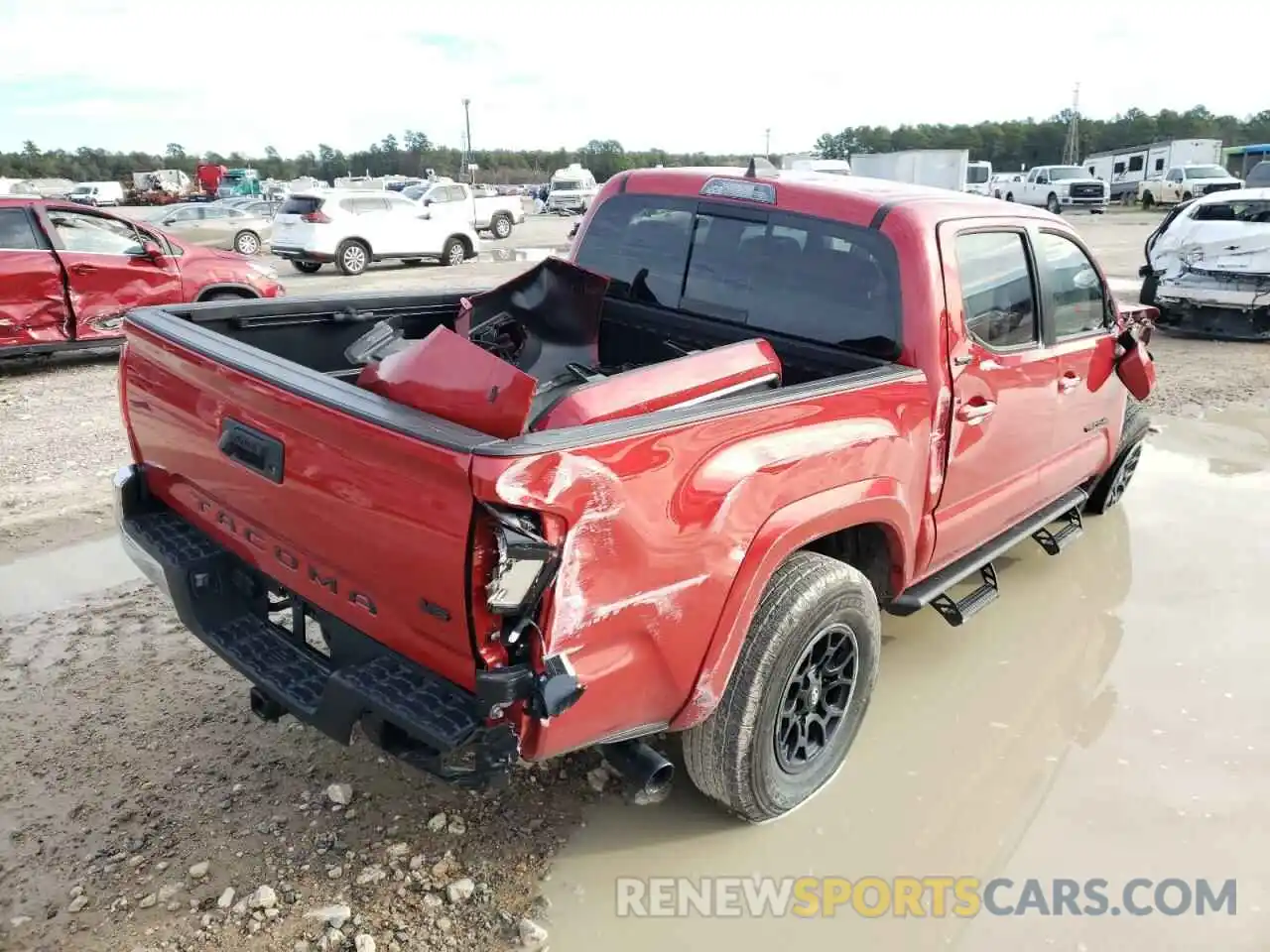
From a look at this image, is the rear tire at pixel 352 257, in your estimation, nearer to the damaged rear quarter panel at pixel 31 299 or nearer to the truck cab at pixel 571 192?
the damaged rear quarter panel at pixel 31 299

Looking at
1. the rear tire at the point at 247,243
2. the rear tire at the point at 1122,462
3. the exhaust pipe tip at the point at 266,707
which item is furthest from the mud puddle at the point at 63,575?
the rear tire at the point at 247,243

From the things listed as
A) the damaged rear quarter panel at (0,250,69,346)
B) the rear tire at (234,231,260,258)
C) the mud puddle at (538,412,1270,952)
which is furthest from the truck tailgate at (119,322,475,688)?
the rear tire at (234,231,260,258)

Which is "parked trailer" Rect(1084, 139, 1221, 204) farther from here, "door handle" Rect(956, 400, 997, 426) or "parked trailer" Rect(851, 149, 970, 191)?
"door handle" Rect(956, 400, 997, 426)

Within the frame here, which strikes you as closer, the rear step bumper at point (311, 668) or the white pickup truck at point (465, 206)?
the rear step bumper at point (311, 668)

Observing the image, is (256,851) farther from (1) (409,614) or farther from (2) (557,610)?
(2) (557,610)

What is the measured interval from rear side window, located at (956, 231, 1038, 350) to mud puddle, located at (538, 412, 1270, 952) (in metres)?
1.40

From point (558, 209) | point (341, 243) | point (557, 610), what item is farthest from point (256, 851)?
point (558, 209)

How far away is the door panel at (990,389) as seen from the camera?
337cm

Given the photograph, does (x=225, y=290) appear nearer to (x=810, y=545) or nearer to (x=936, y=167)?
(x=810, y=545)

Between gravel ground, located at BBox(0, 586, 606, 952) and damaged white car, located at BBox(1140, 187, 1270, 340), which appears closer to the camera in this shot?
gravel ground, located at BBox(0, 586, 606, 952)

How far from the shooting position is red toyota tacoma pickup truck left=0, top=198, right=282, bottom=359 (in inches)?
330

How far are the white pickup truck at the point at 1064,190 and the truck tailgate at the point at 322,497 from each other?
1477 inches

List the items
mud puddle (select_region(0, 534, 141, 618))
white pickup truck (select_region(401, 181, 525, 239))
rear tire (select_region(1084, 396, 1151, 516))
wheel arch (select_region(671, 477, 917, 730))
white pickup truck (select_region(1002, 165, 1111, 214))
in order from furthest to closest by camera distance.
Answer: white pickup truck (select_region(1002, 165, 1111, 214)), white pickup truck (select_region(401, 181, 525, 239)), rear tire (select_region(1084, 396, 1151, 516)), mud puddle (select_region(0, 534, 141, 618)), wheel arch (select_region(671, 477, 917, 730))

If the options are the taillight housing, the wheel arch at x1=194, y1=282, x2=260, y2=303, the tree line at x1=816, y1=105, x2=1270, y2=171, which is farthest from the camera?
the tree line at x1=816, y1=105, x2=1270, y2=171
